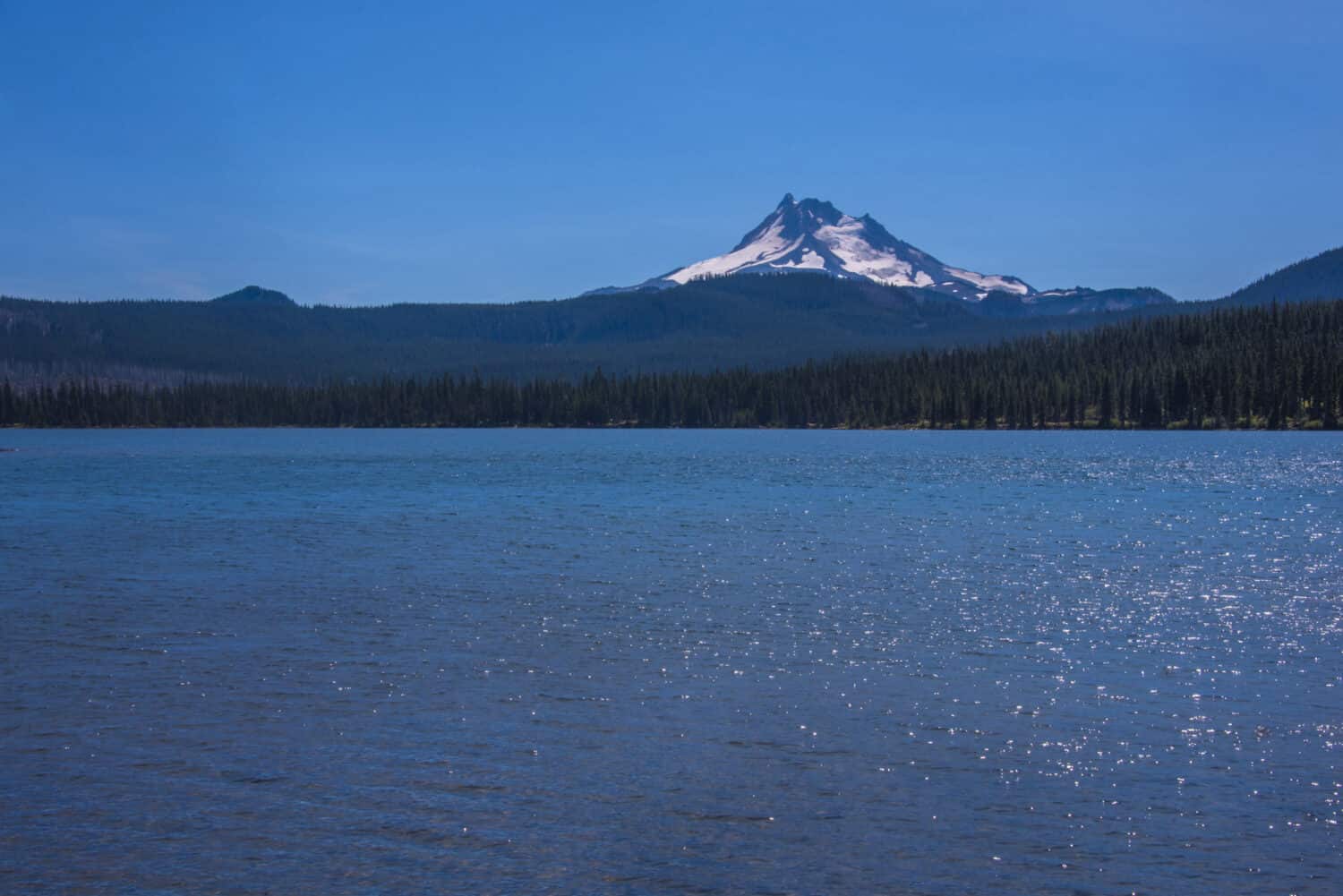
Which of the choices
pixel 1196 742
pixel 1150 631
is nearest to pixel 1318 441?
pixel 1150 631

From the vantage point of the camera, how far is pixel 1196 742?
765 inches

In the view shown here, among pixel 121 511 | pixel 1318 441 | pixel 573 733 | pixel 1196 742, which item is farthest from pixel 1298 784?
pixel 1318 441

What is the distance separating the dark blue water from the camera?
14.8 m

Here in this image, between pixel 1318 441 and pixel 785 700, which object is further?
pixel 1318 441

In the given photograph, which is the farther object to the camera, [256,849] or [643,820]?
[643,820]

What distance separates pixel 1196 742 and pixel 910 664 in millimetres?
7016

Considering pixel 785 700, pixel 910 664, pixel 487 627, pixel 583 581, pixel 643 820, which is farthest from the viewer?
pixel 583 581

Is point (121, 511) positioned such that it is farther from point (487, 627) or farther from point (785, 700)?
point (785, 700)

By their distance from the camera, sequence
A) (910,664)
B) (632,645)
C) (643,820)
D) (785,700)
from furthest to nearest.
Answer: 1. (632,645)
2. (910,664)
3. (785,700)
4. (643,820)

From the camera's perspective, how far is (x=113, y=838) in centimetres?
1532

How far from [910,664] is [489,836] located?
12.6m

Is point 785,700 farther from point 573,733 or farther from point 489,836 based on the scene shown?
point 489,836

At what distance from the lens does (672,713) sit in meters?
21.7

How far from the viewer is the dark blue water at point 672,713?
14.8 m
